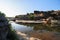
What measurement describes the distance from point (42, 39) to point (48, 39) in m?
0.73

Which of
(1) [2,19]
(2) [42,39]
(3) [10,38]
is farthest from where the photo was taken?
(2) [42,39]

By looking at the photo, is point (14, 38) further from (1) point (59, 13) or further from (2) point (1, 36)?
(1) point (59, 13)

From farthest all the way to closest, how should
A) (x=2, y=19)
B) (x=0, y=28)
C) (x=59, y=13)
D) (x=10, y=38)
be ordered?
(x=59, y=13)
(x=10, y=38)
(x=2, y=19)
(x=0, y=28)

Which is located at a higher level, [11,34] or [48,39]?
[11,34]

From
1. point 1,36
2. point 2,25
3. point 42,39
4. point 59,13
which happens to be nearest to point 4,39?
point 1,36

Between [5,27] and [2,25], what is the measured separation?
1.67ft

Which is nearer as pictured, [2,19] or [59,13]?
[2,19]

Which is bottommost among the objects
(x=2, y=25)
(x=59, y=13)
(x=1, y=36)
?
(x=59, y=13)

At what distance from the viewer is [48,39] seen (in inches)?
703

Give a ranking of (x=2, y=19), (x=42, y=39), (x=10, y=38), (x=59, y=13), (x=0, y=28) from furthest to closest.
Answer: (x=59, y=13) → (x=42, y=39) → (x=10, y=38) → (x=2, y=19) → (x=0, y=28)

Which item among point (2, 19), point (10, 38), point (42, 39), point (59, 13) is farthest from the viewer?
point (59, 13)

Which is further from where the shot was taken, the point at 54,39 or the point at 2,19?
the point at 54,39

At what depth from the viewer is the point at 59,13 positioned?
5347 cm

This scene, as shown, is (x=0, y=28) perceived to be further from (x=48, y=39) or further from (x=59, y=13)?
(x=59, y=13)
